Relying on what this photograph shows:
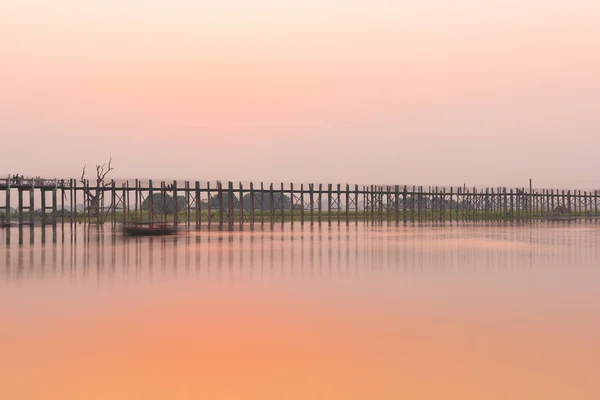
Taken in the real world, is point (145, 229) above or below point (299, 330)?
above

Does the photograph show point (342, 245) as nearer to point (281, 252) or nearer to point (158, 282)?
point (281, 252)

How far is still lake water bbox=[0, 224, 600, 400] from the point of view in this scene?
29.3ft

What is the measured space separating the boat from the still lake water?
61.6ft

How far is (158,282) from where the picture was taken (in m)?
19.2

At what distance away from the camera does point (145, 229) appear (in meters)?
43.3

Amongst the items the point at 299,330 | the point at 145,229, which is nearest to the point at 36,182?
the point at 145,229

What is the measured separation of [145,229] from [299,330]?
1280 inches

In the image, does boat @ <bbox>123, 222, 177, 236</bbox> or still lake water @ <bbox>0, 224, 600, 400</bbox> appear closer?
still lake water @ <bbox>0, 224, 600, 400</bbox>

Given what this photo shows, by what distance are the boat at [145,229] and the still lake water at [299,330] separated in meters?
18.8

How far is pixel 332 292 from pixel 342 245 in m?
16.7

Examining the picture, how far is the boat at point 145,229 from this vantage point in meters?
43.2

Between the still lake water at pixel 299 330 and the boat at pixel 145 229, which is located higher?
the boat at pixel 145 229

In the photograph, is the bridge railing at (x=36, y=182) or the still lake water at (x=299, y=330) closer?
the still lake water at (x=299, y=330)

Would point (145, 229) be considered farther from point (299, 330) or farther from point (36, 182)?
point (299, 330)
